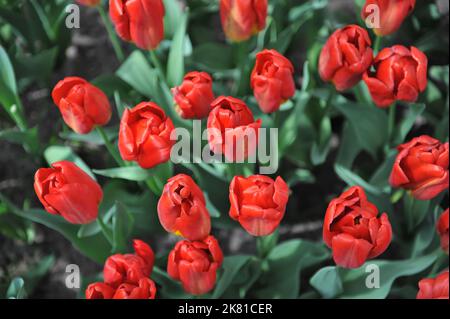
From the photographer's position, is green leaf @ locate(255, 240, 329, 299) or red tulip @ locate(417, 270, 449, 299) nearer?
red tulip @ locate(417, 270, 449, 299)

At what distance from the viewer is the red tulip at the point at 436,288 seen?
0.86 meters

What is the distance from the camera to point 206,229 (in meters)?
0.83

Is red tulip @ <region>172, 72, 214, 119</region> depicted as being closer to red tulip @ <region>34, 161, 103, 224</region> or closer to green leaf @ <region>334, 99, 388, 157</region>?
red tulip @ <region>34, 161, 103, 224</region>

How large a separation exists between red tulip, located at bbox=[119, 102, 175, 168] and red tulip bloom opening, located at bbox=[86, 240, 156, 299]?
0.41ft

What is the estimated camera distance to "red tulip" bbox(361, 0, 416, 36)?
902mm

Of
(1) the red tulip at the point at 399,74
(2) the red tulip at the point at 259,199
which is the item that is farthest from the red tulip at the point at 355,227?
(1) the red tulip at the point at 399,74

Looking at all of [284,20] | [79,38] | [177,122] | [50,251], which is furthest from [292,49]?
[50,251]

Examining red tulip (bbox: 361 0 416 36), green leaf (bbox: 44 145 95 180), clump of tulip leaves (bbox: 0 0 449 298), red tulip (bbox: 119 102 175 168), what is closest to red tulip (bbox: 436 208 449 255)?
clump of tulip leaves (bbox: 0 0 449 298)

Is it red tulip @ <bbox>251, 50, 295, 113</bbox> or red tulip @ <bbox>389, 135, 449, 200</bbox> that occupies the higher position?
red tulip @ <bbox>251, 50, 295, 113</bbox>

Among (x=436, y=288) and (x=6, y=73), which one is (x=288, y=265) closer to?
(x=436, y=288)

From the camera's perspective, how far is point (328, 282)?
3.19ft

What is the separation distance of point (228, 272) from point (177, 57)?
34cm

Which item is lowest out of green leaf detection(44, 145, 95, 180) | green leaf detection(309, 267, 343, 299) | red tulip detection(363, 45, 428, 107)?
green leaf detection(309, 267, 343, 299)

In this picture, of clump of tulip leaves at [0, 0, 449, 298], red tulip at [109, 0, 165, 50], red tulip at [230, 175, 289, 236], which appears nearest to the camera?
red tulip at [230, 175, 289, 236]
